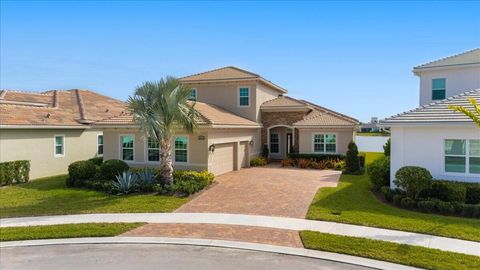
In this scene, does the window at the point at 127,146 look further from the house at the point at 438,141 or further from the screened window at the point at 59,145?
the house at the point at 438,141

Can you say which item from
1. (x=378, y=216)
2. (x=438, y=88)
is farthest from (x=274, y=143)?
(x=378, y=216)

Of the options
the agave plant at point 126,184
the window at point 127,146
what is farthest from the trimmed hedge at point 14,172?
the agave plant at point 126,184

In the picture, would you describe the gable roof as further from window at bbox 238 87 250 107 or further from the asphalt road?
the asphalt road

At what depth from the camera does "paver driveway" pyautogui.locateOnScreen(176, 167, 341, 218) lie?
13039 millimetres

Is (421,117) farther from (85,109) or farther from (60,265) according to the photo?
(85,109)

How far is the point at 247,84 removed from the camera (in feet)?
89.7

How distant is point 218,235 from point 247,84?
1866 centimetres

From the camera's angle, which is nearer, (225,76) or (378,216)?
(378,216)

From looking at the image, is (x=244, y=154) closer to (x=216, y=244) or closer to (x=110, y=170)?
(x=110, y=170)

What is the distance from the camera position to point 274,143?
29.6m

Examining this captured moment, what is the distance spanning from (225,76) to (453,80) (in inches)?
623

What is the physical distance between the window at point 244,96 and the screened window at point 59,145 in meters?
13.1

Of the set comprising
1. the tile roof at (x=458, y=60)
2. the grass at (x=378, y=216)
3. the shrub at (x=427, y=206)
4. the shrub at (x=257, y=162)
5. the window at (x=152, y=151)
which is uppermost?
the tile roof at (x=458, y=60)

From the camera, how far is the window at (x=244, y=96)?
2753cm
